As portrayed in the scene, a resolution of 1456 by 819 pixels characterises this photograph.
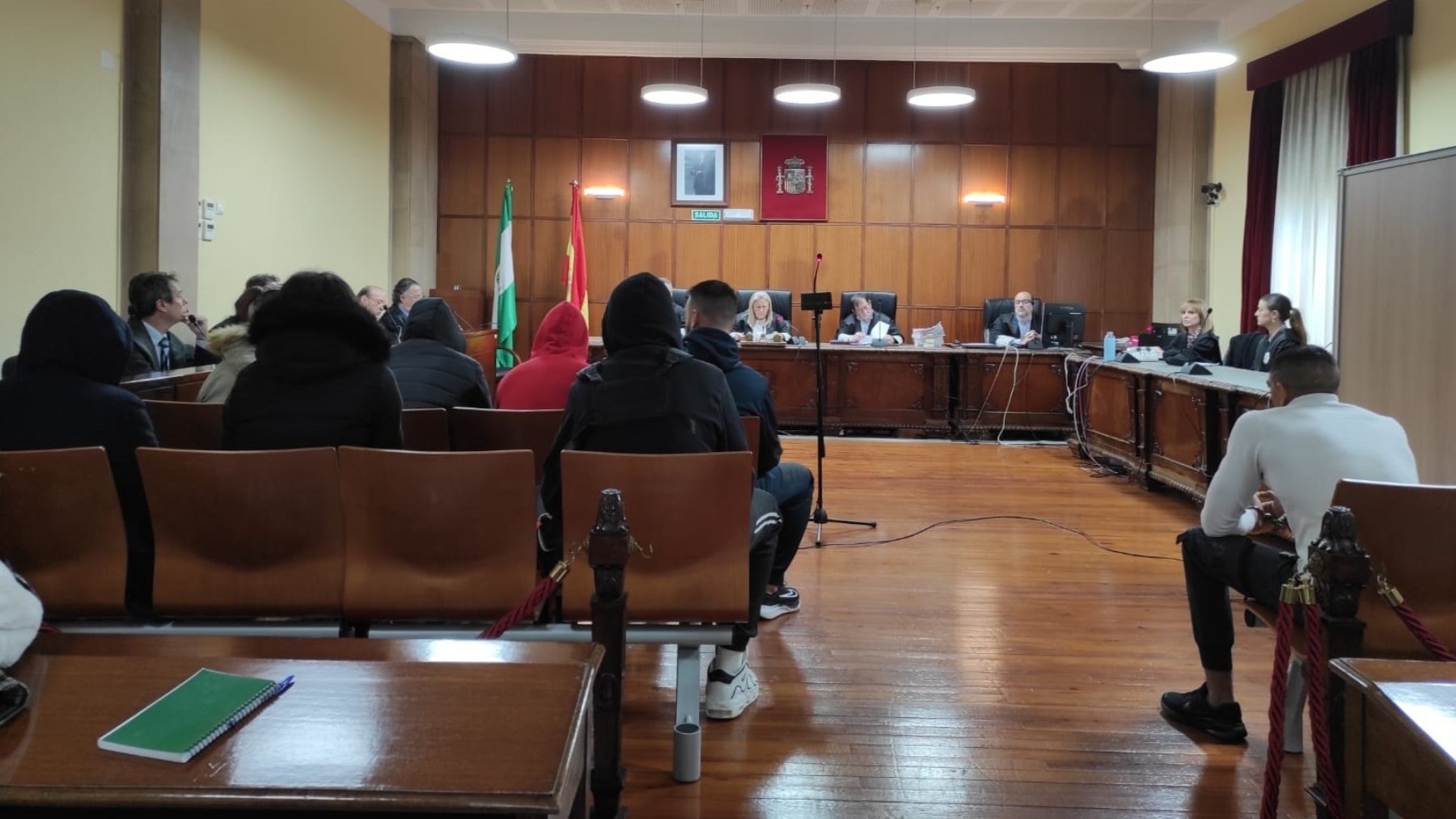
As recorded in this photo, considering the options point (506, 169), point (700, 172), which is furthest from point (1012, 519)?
point (506, 169)

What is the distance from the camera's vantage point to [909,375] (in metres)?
8.89

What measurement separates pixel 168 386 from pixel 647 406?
110 inches

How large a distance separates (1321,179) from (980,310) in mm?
3486

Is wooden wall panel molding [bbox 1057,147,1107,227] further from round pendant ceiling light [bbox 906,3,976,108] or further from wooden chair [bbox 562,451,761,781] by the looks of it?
wooden chair [bbox 562,451,761,781]

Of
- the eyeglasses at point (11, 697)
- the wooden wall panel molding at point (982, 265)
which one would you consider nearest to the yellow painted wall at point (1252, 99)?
the wooden wall panel molding at point (982, 265)

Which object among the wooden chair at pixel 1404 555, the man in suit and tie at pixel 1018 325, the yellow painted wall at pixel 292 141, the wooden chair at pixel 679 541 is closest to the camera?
the wooden chair at pixel 1404 555

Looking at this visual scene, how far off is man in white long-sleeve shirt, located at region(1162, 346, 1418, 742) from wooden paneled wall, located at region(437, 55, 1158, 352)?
8204 mm

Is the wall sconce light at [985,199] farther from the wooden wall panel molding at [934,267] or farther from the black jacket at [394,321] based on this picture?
the black jacket at [394,321]

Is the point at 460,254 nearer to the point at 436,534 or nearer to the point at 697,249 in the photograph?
the point at 697,249

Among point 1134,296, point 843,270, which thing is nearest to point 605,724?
point 843,270

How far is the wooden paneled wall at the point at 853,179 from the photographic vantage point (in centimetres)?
1080

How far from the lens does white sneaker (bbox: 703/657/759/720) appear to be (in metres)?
2.86

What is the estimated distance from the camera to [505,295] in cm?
1012

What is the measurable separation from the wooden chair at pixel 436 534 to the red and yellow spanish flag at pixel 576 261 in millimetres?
7945
